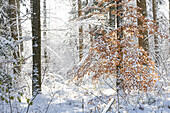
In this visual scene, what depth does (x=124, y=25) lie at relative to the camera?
5.98 metres

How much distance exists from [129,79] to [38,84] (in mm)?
3893

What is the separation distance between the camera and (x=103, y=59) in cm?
630

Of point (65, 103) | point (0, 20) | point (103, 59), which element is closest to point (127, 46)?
point (103, 59)

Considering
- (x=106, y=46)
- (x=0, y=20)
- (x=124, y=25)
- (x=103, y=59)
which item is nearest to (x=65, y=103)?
(x=103, y=59)

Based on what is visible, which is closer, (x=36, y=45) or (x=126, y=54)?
(x=126, y=54)

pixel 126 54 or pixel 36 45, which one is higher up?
pixel 36 45

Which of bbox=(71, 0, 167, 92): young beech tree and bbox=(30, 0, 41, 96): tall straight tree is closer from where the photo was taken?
bbox=(71, 0, 167, 92): young beech tree

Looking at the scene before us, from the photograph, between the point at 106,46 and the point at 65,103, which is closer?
the point at 106,46

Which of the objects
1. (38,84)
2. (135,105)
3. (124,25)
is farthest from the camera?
(38,84)

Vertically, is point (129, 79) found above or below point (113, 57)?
below

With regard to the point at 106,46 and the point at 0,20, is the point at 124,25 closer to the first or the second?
the point at 106,46

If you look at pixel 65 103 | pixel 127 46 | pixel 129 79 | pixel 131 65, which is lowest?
pixel 65 103

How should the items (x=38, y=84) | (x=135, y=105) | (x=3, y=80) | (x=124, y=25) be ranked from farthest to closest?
(x=38, y=84) < (x=124, y=25) < (x=135, y=105) < (x=3, y=80)

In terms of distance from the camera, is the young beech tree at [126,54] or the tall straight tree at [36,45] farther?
the tall straight tree at [36,45]
